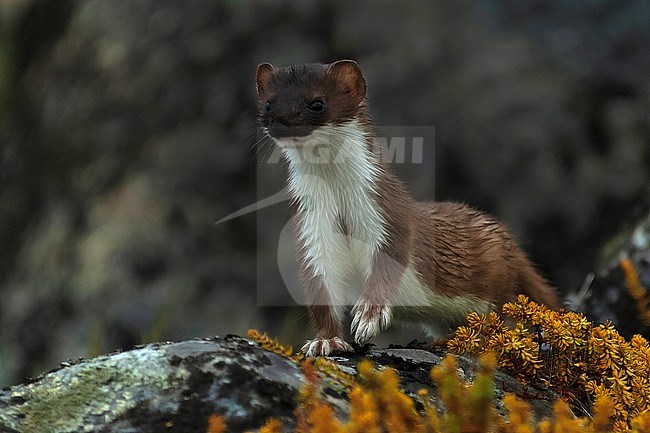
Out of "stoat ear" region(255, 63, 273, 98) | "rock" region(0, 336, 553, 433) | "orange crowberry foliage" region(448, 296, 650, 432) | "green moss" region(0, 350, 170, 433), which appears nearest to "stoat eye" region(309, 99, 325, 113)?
"stoat ear" region(255, 63, 273, 98)

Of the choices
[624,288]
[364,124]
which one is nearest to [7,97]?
[364,124]

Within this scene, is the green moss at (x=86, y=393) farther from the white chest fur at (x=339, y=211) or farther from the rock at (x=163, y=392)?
the white chest fur at (x=339, y=211)

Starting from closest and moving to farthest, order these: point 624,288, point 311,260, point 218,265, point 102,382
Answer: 1. point 102,382
2. point 311,260
3. point 624,288
4. point 218,265

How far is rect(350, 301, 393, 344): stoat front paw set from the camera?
282 cm

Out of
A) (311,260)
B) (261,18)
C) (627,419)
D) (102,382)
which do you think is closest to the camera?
(102,382)

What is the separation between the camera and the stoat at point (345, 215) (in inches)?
114

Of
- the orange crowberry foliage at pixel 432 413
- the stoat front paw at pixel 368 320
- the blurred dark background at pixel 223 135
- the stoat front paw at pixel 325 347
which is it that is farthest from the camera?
the blurred dark background at pixel 223 135

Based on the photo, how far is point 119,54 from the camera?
224 inches

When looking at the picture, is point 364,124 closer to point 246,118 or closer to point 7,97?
point 246,118

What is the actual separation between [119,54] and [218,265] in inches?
64.7

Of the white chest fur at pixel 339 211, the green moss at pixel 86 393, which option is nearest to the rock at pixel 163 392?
the green moss at pixel 86 393

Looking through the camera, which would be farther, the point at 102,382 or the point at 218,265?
the point at 218,265

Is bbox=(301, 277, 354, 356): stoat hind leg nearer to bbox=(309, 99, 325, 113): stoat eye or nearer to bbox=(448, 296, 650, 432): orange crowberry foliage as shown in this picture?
bbox=(448, 296, 650, 432): orange crowberry foliage

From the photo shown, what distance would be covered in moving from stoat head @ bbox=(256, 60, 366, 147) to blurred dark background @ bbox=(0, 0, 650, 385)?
67.5 inches
